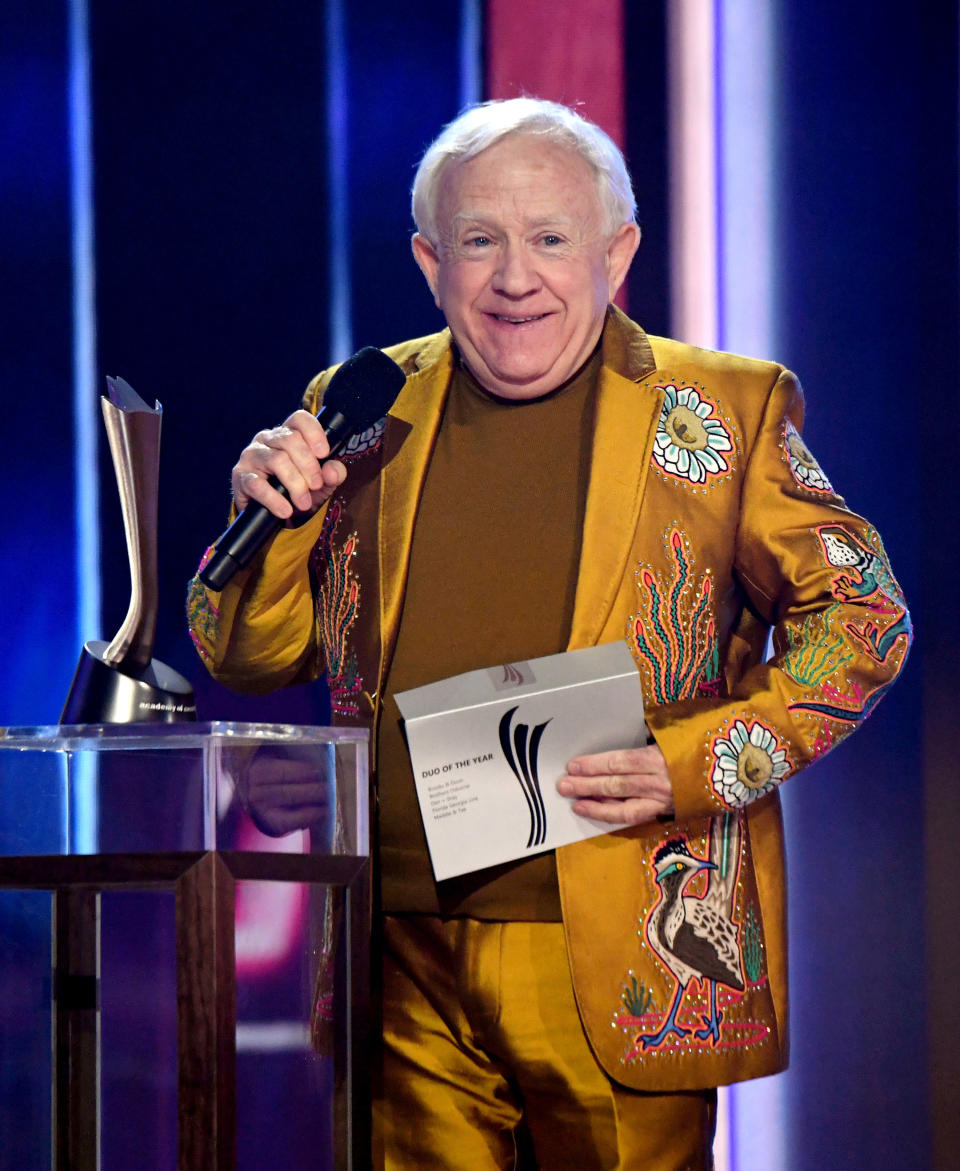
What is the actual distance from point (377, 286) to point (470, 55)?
1.34 ft

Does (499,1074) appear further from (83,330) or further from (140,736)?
(83,330)

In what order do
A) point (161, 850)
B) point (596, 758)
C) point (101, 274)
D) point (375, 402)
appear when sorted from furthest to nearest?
point (101, 274), point (375, 402), point (596, 758), point (161, 850)

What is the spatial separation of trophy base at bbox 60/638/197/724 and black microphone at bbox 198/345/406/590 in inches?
11.5

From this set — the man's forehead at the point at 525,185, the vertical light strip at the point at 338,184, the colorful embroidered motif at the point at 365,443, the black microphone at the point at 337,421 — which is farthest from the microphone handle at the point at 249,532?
the vertical light strip at the point at 338,184

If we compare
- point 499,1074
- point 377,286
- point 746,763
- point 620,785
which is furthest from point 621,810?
point 377,286

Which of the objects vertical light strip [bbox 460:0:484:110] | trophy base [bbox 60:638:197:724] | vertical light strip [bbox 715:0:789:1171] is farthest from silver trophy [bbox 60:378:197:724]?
vertical light strip [bbox 715:0:789:1171]

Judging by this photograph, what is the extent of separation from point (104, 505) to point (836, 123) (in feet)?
4.44

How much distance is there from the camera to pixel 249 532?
1.56 meters

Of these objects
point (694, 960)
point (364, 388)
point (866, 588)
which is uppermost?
point (364, 388)

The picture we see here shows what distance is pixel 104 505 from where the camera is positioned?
2.52 meters

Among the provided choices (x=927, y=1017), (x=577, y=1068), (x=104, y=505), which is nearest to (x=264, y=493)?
(x=577, y=1068)

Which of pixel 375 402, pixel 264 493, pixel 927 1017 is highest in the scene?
pixel 375 402

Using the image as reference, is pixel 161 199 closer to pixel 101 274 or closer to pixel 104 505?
pixel 101 274

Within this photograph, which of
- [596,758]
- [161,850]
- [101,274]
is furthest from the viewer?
[101,274]
